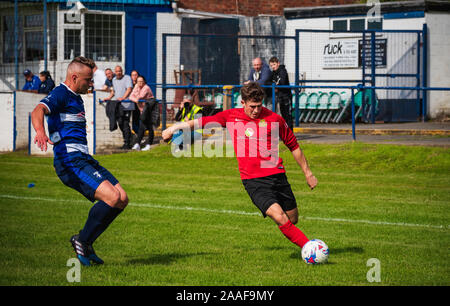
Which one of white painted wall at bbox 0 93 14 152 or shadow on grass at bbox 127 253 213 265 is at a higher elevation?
white painted wall at bbox 0 93 14 152

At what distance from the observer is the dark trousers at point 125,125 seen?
63.6ft

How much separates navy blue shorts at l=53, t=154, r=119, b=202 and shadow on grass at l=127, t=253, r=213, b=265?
0.83 m

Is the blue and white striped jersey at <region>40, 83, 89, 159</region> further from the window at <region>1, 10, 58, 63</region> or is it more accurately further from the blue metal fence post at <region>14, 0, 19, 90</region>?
the window at <region>1, 10, 58, 63</region>

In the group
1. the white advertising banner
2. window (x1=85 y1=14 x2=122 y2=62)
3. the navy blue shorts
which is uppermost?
window (x1=85 y1=14 x2=122 y2=62)

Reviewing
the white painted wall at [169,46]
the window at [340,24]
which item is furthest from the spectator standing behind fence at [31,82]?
the window at [340,24]

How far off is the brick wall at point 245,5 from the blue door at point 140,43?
1.64 meters

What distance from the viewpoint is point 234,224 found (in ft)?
31.3

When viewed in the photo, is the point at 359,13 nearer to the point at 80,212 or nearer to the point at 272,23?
the point at 272,23

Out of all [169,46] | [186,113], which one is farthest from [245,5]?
[186,113]

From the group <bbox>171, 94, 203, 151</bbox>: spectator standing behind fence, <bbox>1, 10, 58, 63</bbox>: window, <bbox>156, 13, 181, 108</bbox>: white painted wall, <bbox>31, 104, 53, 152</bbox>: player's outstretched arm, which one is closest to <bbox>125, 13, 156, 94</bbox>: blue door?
<bbox>156, 13, 181, 108</bbox>: white painted wall

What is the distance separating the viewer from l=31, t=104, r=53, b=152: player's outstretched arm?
6.12 metres

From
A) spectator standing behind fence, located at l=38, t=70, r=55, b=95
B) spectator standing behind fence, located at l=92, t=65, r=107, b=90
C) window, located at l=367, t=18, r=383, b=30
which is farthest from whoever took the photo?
window, located at l=367, t=18, r=383, b=30

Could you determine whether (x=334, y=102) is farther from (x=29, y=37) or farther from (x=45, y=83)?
(x=29, y=37)

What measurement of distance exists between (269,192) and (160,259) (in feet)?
4.42
